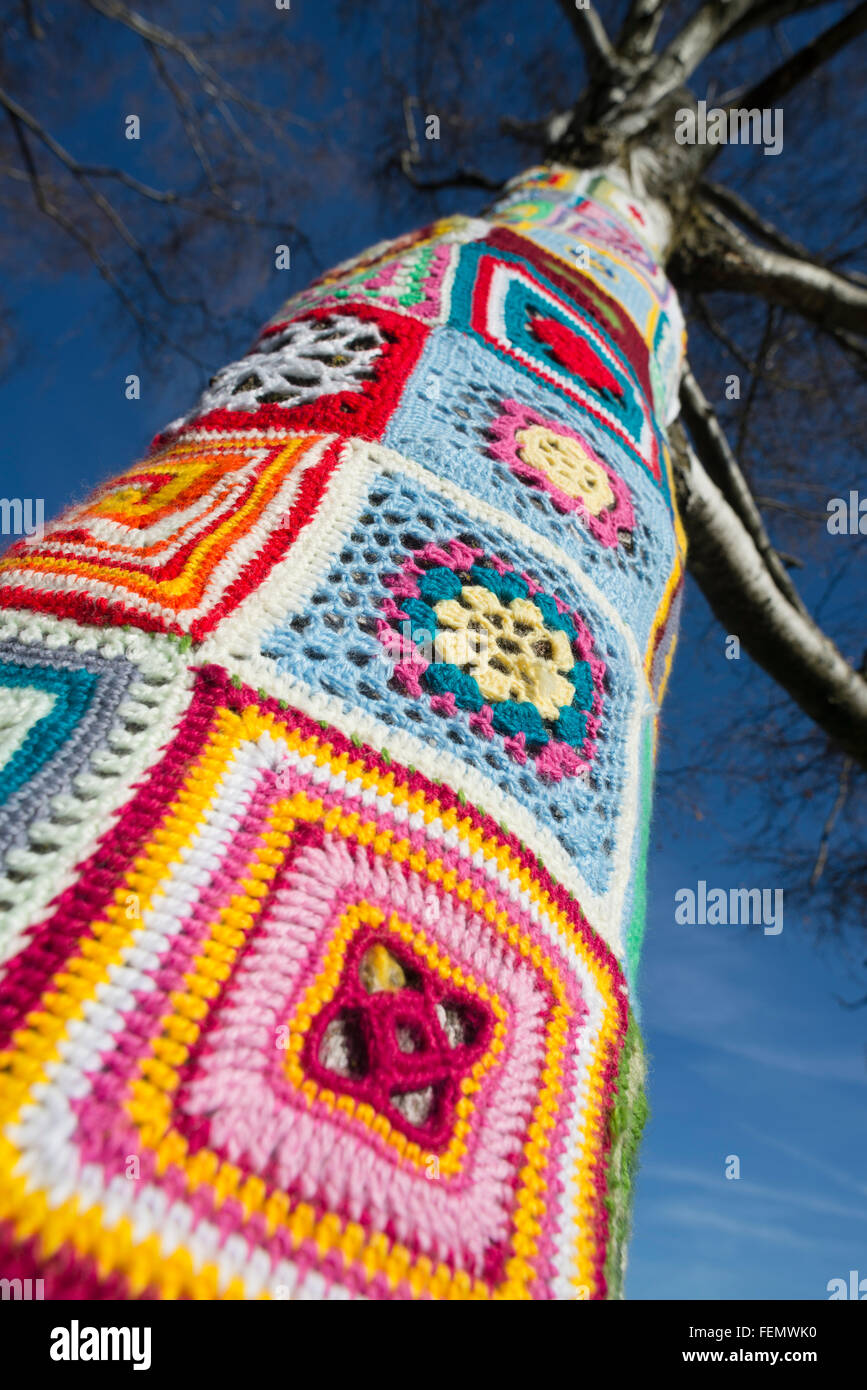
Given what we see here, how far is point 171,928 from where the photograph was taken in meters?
0.29

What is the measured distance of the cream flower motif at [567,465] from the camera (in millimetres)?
623

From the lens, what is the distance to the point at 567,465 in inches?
25.3

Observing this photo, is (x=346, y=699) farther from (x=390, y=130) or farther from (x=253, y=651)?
(x=390, y=130)

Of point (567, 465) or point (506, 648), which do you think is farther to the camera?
point (567, 465)

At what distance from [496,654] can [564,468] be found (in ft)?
0.74

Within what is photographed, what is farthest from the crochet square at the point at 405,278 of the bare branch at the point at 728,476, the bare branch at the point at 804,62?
the bare branch at the point at 804,62

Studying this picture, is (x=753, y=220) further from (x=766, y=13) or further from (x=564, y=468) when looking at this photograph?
(x=564, y=468)

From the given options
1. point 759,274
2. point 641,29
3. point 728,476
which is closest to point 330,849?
point 728,476

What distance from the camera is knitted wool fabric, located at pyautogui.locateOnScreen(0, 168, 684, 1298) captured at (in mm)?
252

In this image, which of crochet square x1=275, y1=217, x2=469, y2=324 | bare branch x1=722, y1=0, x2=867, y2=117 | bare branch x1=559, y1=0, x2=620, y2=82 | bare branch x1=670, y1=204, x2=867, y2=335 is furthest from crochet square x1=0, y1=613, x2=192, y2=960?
bare branch x1=722, y1=0, x2=867, y2=117

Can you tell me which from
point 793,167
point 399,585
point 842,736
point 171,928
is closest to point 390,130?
point 793,167
